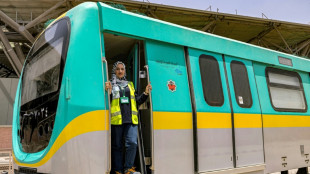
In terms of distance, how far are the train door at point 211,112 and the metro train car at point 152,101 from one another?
2 centimetres

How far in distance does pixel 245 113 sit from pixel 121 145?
2647 mm

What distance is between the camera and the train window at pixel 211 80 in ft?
16.0

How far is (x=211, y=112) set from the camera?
4.80 meters

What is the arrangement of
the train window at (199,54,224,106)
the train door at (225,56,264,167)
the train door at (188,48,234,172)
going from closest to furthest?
the train door at (188,48,234,172), the train window at (199,54,224,106), the train door at (225,56,264,167)

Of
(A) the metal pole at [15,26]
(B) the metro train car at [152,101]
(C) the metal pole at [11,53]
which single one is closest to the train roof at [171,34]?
(B) the metro train car at [152,101]

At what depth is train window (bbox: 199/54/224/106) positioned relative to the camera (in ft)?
16.0

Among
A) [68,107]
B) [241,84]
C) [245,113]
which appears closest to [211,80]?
[241,84]

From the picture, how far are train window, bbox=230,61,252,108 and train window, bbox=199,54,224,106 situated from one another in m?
0.44

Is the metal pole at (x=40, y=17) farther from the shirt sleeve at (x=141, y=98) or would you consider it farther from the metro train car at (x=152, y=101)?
the shirt sleeve at (x=141, y=98)

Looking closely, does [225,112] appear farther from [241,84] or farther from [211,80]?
[241,84]

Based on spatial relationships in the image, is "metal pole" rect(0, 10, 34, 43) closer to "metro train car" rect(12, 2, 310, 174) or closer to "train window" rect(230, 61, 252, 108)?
"metro train car" rect(12, 2, 310, 174)

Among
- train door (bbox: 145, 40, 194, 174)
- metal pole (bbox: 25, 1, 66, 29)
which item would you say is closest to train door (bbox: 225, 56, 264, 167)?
train door (bbox: 145, 40, 194, 174)

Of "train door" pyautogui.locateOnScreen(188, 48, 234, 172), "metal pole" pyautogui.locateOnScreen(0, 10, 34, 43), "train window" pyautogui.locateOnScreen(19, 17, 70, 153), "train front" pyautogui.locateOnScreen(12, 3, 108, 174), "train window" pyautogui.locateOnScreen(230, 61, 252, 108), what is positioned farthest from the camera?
"metal pole" pyautogui.locateOnScreen(0, 10, 34, 43)

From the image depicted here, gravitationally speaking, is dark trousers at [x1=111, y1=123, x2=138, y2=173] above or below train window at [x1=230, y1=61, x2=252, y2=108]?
below
